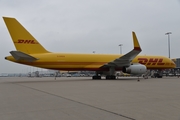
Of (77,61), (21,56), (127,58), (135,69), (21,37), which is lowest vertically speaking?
(135,69)

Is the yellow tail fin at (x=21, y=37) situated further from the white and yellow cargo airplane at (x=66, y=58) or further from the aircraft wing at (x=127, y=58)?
the aircraft wing at (x=127, y=58)

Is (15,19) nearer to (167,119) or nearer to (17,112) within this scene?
(17,112)

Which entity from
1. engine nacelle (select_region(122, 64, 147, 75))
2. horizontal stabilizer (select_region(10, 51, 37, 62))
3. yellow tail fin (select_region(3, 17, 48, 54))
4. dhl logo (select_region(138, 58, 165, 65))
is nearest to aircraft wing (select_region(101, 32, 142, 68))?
engine nacelle (select_region(122, 64, 147, 75))

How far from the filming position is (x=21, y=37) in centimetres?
2214

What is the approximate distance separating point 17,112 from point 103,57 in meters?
22.0

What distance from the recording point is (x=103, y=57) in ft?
90.0

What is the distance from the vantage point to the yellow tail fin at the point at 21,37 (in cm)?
2155

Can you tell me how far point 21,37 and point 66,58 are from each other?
563cm

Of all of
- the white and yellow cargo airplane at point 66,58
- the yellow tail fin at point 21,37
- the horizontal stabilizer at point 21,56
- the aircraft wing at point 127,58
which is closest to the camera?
the horizontal stabilizer at point 21,56

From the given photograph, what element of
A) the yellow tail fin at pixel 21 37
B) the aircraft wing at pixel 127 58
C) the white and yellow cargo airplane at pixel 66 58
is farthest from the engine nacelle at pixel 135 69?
the yellow tail fin at pixel 21 37

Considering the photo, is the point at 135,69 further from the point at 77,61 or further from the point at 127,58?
the point at 77,61

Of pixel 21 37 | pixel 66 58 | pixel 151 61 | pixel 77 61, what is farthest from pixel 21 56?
pixel 151 61

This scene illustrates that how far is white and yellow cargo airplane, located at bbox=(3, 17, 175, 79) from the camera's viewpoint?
2170 centimetres

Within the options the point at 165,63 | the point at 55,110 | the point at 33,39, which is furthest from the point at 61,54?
the point at 55,110
